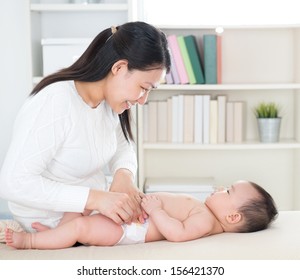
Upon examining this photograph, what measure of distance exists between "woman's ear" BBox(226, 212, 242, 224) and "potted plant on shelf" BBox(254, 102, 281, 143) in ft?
5.20

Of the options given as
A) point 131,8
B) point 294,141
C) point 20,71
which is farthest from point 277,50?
point 20,71

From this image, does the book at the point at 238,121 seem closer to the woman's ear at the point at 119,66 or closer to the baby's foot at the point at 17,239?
the woman's ear at the point at 119,66

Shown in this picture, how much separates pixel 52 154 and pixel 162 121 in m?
1.75

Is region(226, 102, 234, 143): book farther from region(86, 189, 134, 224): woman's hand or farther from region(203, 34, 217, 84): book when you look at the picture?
region(86, 189, 134, 224): woman's hand

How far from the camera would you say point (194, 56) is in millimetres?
3109

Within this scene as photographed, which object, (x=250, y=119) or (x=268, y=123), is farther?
(x=250, y=119)

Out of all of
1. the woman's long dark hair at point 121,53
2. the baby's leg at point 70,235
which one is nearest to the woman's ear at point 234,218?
the baby's leg at point 70,235

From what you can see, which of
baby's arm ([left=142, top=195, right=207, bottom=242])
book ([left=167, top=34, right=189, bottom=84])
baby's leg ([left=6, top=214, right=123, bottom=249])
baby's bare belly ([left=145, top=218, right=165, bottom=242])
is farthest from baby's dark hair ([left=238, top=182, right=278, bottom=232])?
book ([left=167, top=34, right=189, bottom=84])

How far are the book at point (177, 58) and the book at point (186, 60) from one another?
0.02 metres

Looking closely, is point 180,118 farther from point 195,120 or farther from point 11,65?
point 11,65

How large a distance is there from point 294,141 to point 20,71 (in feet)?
5.13

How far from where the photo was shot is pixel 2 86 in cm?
336

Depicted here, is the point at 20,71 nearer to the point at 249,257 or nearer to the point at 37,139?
the point at 37,139

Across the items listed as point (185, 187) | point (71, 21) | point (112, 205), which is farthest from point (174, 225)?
point (71, 21)
